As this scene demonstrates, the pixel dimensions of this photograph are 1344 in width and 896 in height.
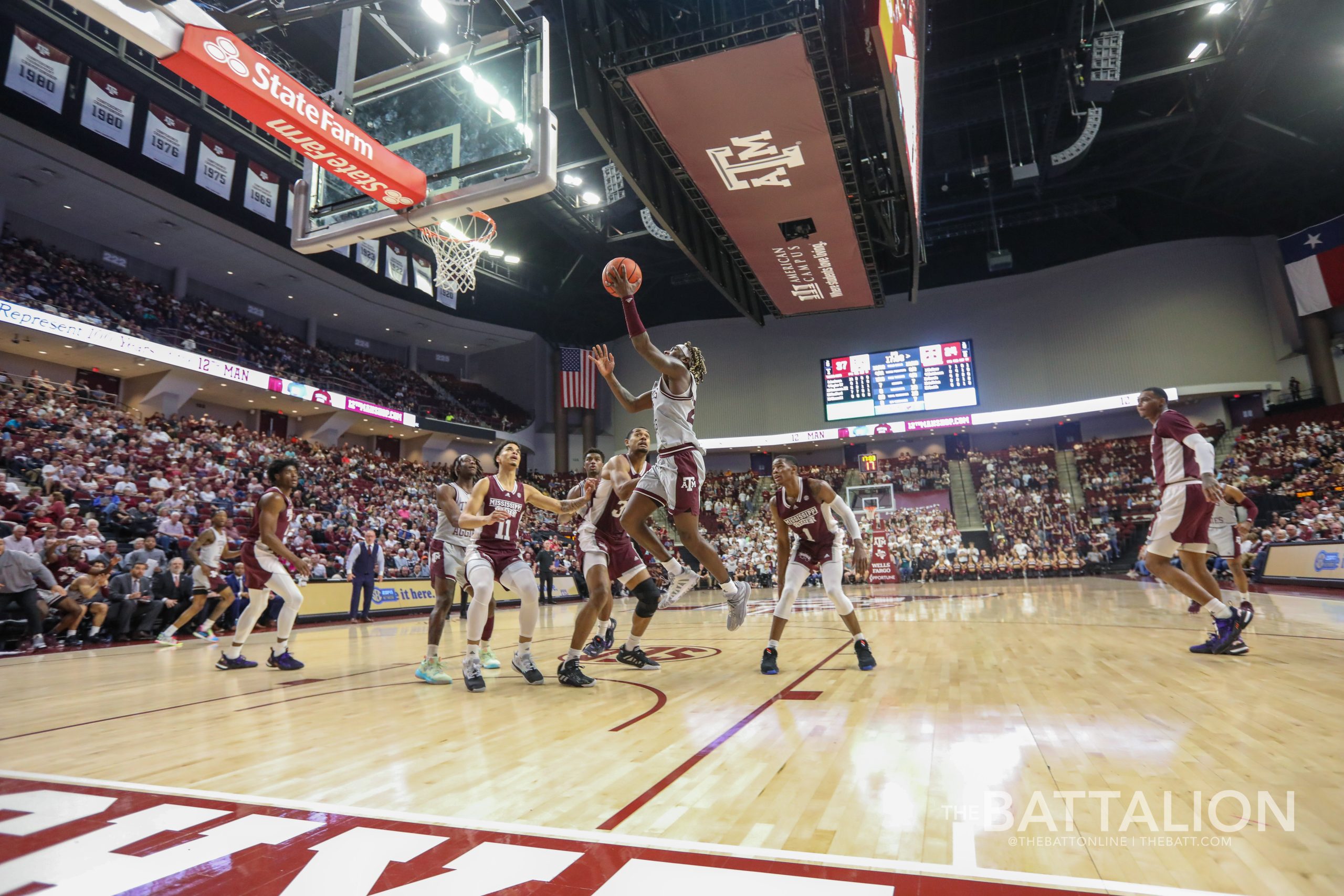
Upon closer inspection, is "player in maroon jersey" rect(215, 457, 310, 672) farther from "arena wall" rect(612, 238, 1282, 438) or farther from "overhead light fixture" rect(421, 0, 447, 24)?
"arena wall" rect(612, 238, 1282, 438)

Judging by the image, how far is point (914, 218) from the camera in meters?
10.8

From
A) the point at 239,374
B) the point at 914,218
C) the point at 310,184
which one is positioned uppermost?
the point at 239,374

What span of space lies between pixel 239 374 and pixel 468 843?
24283mm

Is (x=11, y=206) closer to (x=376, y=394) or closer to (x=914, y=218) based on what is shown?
(x=376, y=394)

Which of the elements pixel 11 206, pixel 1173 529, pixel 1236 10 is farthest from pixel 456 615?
pixel 1236 10

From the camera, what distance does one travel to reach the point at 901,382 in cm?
2911

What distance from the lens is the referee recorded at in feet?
26.7

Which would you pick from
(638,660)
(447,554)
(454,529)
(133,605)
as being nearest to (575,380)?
(133,605)

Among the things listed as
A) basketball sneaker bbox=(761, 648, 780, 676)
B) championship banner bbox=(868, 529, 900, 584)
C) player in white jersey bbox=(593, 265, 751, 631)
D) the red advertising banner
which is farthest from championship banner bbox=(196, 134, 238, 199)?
championship banner bbox=(868, 529, 900, 584)

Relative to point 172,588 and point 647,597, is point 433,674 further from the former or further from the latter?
point 172,588

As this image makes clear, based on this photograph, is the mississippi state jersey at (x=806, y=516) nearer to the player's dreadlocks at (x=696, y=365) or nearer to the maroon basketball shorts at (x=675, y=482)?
the maroon basketball shorts at (x=675, y=482)

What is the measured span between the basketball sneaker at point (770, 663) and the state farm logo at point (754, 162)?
710cm

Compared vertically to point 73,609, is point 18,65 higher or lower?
higher

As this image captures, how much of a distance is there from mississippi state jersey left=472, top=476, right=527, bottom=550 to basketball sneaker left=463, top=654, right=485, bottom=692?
92 centimetres
